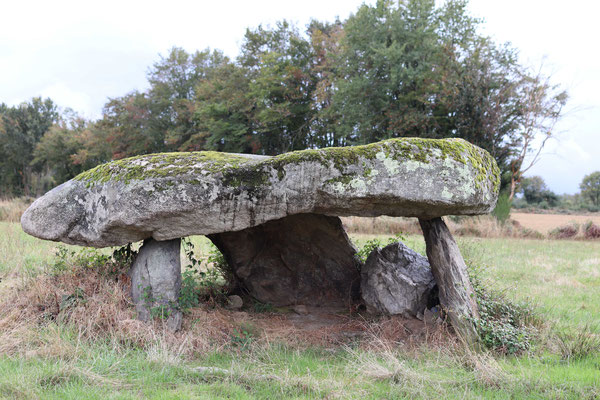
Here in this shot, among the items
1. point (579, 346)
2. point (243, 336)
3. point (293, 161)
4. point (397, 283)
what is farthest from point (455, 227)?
point (293, 161)

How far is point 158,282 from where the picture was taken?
5.35 m

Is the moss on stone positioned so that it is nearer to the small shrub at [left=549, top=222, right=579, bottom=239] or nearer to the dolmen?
the dolmen

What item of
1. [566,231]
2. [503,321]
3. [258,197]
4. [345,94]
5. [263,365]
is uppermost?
[345,94]

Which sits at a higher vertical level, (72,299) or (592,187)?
(592,187)

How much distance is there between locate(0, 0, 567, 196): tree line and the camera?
2066cm

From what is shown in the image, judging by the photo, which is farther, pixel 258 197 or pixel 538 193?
pixel 538 193

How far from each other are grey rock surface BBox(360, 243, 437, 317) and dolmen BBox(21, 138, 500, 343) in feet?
1.23

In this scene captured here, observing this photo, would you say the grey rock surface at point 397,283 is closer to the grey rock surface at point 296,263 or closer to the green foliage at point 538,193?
the grey rock surface at point 296,263

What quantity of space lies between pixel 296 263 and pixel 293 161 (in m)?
2.68

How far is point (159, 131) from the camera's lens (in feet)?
104

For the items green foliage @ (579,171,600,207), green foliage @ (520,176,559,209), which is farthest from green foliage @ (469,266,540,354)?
green foliage @ (579,171,600,207)

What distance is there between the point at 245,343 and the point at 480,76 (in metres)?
19.2

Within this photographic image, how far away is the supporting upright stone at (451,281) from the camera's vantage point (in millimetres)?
5102

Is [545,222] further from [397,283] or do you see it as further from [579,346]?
[579,346]
